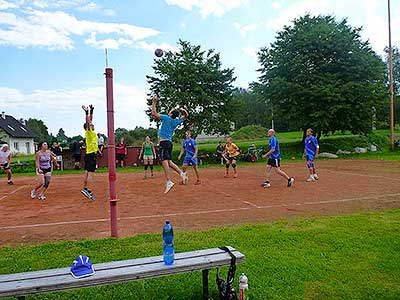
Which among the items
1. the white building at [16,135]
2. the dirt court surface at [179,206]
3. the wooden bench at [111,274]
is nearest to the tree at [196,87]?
the dirt court surface at [179,206]

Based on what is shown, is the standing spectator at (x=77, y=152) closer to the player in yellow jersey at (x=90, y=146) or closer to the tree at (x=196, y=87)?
the tree at (x=196, y=87)

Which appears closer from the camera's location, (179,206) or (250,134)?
(179,206)

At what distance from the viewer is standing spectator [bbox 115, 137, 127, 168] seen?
24359mm

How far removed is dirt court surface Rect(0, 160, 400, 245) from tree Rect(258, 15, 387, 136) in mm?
14721

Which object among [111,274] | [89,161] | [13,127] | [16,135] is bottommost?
[111,274]

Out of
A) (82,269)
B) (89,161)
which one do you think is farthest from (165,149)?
(82,269)

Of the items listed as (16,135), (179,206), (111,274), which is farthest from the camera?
(16,135)

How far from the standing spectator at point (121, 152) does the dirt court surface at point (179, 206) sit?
36.5 ft

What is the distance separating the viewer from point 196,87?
2650 centimetres

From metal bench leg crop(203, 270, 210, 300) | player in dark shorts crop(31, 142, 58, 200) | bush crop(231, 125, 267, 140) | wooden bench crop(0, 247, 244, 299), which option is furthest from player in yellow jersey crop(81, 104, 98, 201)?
bush crop(231, 125, 267, 140)

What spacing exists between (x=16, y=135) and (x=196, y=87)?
147ft

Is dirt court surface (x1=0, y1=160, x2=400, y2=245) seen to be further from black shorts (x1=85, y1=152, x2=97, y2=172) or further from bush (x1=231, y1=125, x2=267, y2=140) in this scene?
bush (x1=231, y1=125, x2=267, y2=140)

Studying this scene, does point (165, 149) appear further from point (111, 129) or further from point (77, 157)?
point (77, 157)

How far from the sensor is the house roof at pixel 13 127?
58.9m
